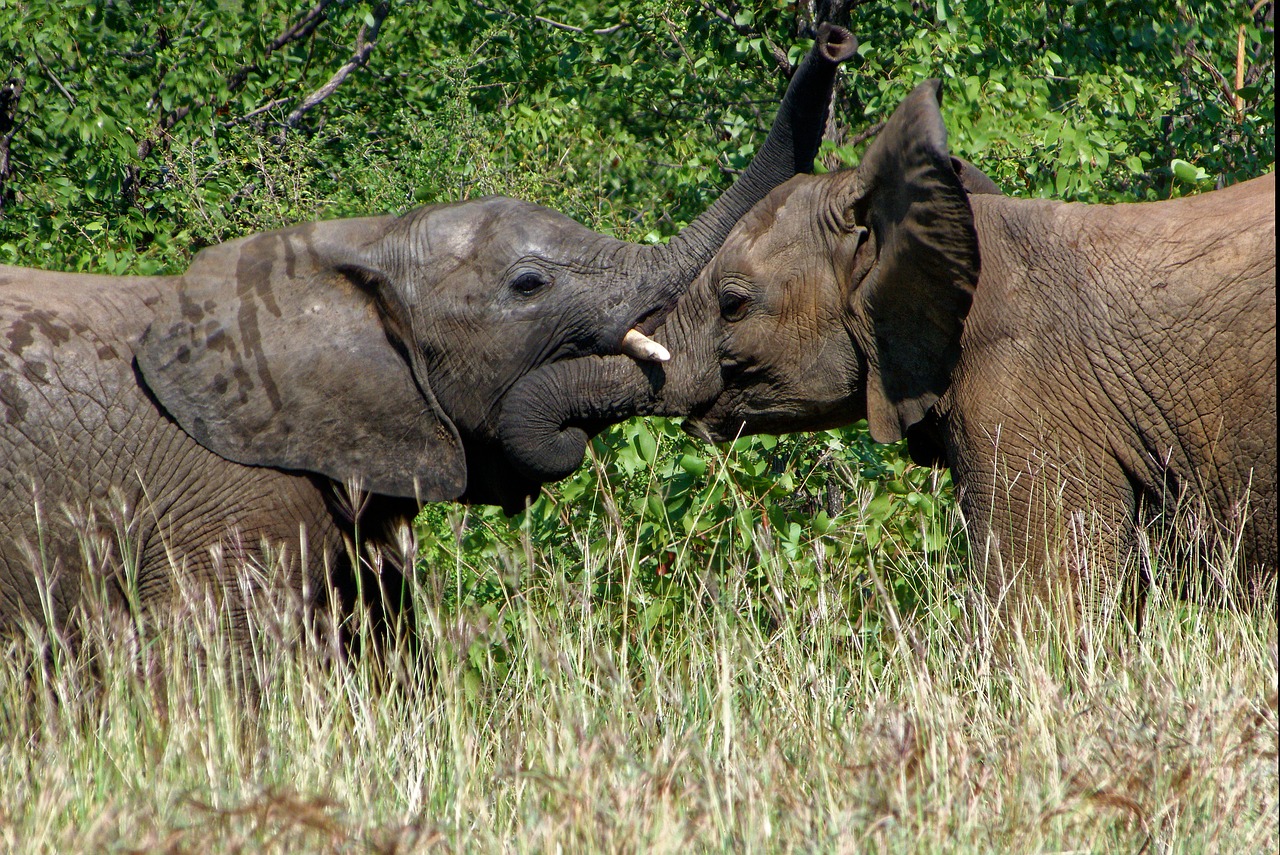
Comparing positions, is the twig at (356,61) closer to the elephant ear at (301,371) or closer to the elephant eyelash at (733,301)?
the elephant ear at (301,371)

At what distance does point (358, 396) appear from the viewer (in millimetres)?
5102

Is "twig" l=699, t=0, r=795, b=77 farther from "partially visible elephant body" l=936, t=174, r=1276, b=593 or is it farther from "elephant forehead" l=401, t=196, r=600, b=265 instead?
"partially visible elephant body" l=936, t=174, r=1276, b=593

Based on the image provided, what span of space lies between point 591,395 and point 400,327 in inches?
27.0

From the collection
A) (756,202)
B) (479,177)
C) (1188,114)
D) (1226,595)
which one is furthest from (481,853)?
(1188,114)

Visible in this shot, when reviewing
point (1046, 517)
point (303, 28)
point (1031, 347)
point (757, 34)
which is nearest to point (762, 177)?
point (1031, 347)

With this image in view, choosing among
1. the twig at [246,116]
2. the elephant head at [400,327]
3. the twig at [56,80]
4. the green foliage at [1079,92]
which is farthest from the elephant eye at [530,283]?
the twig at [56,80]

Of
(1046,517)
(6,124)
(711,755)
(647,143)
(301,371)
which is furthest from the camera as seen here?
(647,143)

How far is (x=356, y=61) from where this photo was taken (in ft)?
35.5

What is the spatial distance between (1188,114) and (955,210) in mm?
4735

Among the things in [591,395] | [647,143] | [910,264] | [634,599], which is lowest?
[634,599]

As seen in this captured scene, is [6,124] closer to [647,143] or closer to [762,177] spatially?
[647,143]

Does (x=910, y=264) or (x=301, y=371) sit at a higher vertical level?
(x=910, y=264)

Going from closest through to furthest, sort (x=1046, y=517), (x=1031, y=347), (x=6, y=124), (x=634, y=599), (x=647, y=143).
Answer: (x=1046, y=517) < (x=1031, y=347) < (x=634, y=599) < (x=6, y=124) < (x=647, y=143)

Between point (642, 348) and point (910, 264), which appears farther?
point (642, 348)
